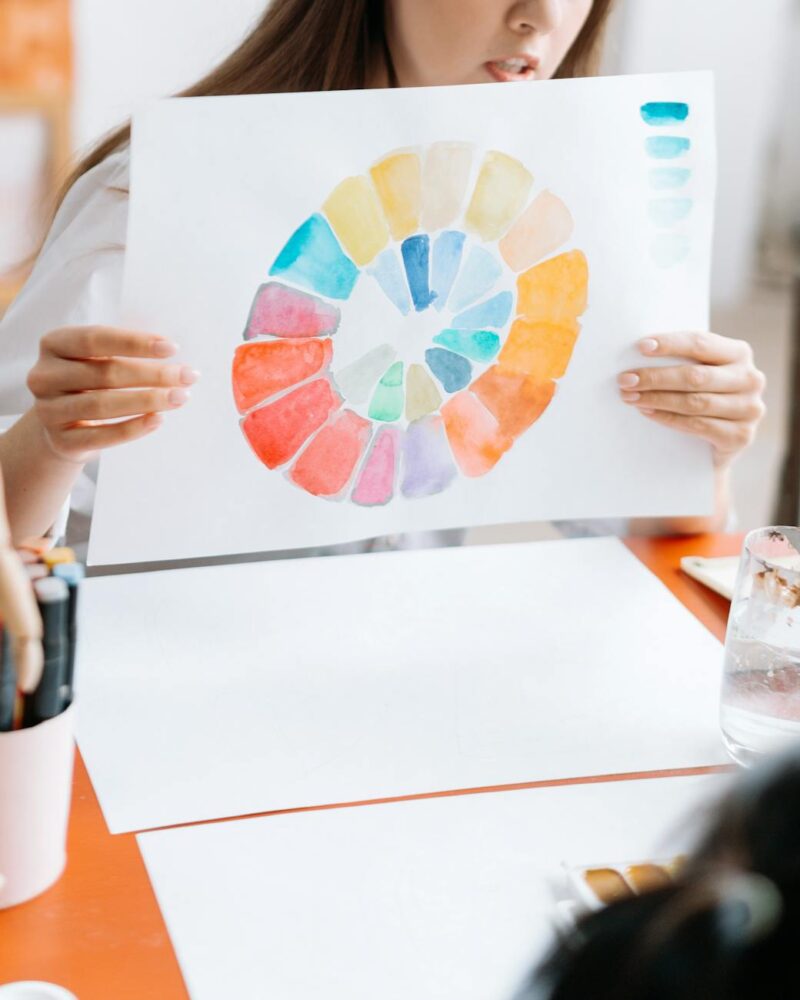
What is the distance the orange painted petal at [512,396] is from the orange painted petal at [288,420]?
125 millimetres

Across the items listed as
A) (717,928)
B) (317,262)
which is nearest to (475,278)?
(317,262)

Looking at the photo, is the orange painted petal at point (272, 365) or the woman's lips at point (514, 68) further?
the woman's lips at point (514, 68)

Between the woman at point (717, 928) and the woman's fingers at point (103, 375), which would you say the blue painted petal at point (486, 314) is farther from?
the woman at point (717, 928)

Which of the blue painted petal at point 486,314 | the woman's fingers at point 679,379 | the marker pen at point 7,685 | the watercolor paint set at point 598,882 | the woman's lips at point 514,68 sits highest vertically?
the woman's lips at point 514,68

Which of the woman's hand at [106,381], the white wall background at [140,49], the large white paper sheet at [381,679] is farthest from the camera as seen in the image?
the white wall background at [140,49]

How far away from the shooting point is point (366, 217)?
97 centimetres

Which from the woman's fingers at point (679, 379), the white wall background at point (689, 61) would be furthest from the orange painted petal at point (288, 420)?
the white wall background at point (689, 61)

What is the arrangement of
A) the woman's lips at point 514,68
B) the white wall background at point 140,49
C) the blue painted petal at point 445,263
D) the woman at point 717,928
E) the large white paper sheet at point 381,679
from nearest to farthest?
the woman at point 717,928 < the large white paper sheet at point 381,679 < the blue painted petal at point 445,263 < the woman's lips at point 514,68 < the white wall background at point 140,49

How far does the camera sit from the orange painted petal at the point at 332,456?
39.6 inches

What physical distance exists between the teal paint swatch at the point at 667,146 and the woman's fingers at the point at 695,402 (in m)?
0.19

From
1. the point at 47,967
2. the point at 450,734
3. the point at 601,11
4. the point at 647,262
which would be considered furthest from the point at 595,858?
the point at 601,11

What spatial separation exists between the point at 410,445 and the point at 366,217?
0.60 feet

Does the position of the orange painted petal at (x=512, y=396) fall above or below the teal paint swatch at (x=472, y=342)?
below

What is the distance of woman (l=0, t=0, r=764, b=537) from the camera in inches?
35.8
